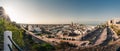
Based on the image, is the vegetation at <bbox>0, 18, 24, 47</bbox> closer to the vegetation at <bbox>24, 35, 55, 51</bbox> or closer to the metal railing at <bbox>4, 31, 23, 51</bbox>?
the vegetation at <bbox>24, 35, 55, 51</bbox>


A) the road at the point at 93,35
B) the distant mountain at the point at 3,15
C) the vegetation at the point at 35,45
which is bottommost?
the vegetation at the point at 35,45

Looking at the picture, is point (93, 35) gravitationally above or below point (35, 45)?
above

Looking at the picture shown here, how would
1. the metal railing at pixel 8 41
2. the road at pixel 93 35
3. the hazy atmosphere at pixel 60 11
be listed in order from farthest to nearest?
the road at pixel 93 35, the hazy atmosphere at pixel 60 11, the metal railing at pixel 8 41

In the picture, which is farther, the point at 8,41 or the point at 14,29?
the point at 14,29

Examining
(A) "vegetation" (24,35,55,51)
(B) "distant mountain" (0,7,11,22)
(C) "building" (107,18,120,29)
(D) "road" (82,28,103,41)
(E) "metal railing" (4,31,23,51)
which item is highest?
(B) "distant mountain" (0,7,11,22)

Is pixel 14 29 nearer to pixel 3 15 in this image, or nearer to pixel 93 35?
pixel 3 15

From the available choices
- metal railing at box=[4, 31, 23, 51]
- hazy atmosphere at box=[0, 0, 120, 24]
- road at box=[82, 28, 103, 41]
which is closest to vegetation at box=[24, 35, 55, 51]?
hazy atmosphere at box=[0, 0, 120, 24]

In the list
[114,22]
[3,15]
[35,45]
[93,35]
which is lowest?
[35,45]

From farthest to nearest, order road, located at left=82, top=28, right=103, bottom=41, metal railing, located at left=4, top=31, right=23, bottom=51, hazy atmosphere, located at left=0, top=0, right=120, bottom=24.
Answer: road, located at left=82, top=28, right=103, bottom=41, hazy atmosphere, located at left=0, top=0, right=120, bottom=24, metal railing, located at left=4, top=31, right=23, bottom=51

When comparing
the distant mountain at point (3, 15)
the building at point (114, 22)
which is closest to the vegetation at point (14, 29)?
the distant mountain at point (3, 15)

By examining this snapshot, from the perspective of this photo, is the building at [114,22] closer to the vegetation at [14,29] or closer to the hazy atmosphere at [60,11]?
the hazy atmosphere at [60,11]

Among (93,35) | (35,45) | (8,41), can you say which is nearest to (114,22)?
(93,35)
